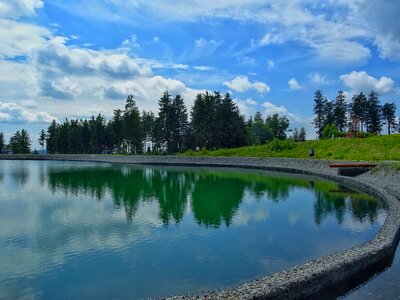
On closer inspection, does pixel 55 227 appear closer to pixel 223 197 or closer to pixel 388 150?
pixel 223 197

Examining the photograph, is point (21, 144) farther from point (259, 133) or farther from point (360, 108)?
point (360, 108)

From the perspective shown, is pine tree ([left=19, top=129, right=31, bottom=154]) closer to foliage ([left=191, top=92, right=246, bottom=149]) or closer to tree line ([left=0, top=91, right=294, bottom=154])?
tree line ([left=0, top=91, right=294, bottom=154])

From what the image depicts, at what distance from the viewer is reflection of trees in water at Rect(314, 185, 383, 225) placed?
2101 centimetres

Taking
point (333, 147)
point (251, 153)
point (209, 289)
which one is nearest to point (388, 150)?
point (333, 147)

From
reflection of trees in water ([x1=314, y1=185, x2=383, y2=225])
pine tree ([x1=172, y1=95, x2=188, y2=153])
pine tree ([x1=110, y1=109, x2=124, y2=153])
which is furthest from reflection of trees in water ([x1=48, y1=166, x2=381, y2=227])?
pine tree ([x1=110, y1=109, x2=124, y2=153])

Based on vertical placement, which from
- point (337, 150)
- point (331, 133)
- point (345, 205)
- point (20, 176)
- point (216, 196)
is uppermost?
point (331, 133)

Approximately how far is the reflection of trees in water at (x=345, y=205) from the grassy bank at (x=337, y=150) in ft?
51.8

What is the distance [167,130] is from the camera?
89188 millimetres

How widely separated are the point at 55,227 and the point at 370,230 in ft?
Answer: 46.7

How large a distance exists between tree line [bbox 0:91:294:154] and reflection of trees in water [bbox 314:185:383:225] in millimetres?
51896

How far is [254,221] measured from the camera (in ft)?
66.4

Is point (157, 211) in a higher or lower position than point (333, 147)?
lower

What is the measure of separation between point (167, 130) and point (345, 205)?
6697 cm

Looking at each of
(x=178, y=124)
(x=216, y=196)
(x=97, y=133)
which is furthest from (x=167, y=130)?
(x=216, y=196)
